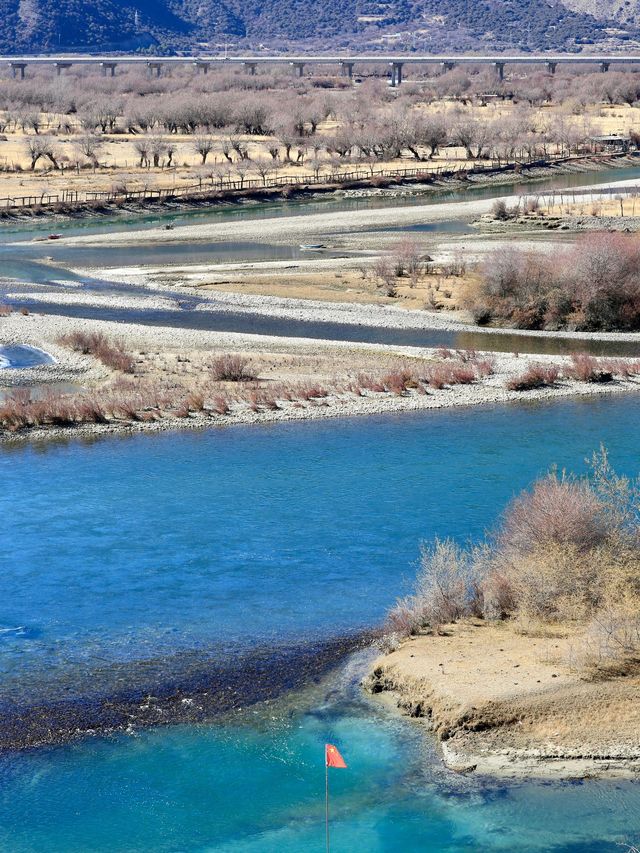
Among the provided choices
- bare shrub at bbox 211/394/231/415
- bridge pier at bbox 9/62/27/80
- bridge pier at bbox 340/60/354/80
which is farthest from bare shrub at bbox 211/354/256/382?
bridge pier at bbox 340/60/354/80

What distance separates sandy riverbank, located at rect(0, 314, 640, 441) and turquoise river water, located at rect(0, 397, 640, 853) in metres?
0.92

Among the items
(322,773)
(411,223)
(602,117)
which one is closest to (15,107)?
(602,117)

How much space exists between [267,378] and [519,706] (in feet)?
74.8

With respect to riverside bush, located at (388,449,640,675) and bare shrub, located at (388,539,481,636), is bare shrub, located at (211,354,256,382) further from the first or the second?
bare shrub, located at (388,539,481,636)

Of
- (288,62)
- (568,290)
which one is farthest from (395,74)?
(568,290)

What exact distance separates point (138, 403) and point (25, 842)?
2153 cm

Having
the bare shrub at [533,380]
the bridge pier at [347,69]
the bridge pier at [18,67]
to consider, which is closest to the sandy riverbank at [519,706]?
the bare shrub at [533,380]

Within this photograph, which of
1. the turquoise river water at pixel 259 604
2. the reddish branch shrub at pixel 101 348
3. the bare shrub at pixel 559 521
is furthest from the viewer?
the reddish branch shrub at pixel 101 348

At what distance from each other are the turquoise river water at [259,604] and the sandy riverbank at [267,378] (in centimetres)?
92

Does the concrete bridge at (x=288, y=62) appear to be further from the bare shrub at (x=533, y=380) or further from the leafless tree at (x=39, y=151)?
the bare shrub at (x=533, y=380)

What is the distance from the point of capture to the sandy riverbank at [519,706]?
17812 mm

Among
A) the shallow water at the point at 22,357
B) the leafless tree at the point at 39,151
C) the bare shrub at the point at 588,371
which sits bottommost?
A: the shallow water at the point at 22,357

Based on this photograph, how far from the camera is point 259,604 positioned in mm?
24047

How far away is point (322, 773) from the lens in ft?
59.4
